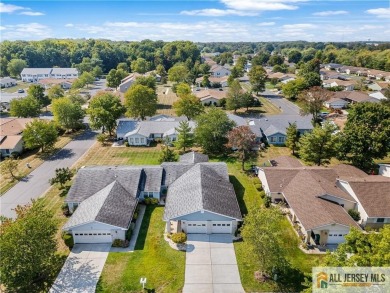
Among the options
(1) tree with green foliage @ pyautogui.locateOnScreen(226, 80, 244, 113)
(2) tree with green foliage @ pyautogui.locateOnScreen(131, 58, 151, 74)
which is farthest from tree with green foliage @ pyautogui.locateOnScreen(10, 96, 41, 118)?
(2) tree with green foliage @ pyautogui.locateOnScreen(131, 58, 151, 74)

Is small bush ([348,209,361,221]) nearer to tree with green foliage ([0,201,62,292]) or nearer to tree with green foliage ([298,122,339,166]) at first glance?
tree with green foliage ([298,122,339,166])

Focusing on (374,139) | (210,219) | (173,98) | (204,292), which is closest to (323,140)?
(374,139)

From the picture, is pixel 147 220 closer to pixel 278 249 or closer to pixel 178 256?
pixel 178 256

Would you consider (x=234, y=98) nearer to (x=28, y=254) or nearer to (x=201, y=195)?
(x=201, y=195)

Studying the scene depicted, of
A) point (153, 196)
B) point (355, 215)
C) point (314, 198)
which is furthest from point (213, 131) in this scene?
point (355, 215)

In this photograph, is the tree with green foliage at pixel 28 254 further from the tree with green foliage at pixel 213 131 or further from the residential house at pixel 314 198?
the tree with green foliage at pixel 213 131

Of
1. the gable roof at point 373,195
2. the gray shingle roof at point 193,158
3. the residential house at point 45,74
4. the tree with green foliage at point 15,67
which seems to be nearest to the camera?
the gable roof at point 373,195

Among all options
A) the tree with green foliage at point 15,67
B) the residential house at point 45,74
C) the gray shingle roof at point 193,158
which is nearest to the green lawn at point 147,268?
the gray shingle roof at point 193,158
